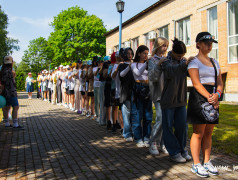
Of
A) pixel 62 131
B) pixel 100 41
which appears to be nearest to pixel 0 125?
pixel 62 131

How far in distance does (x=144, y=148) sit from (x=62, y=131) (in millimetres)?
2911

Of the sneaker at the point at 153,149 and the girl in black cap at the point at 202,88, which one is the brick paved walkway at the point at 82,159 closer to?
the sneaker at the point at 153,149

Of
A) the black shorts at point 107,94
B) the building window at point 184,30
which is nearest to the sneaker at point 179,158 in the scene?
the black shorts at point 107,94

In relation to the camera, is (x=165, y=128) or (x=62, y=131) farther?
(x=62, y=131)

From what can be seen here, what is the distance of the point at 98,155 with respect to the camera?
17.3ft

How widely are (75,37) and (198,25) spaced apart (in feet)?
111

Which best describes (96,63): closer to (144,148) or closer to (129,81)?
(129,81)

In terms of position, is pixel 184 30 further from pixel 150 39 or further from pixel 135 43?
pixel 135 43

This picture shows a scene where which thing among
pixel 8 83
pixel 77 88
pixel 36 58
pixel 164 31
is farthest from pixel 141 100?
pixel 36 58

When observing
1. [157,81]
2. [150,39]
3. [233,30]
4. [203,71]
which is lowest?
[157,81]

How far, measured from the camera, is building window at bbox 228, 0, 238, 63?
52.0 ft

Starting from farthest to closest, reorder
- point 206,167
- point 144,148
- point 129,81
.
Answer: point 129,81
point 144,148
point 206,167

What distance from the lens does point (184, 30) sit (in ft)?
68.1

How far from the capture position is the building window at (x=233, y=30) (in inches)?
625
